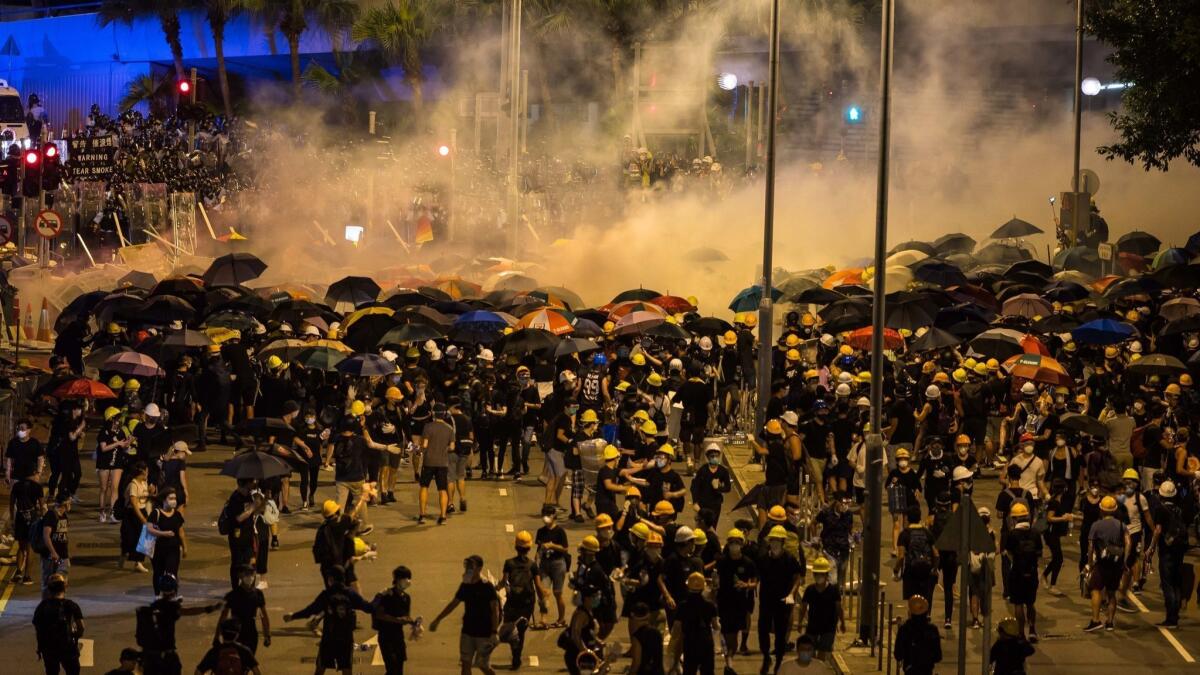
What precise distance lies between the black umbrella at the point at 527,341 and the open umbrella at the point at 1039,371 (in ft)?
20.0

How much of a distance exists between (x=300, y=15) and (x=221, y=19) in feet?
11.3

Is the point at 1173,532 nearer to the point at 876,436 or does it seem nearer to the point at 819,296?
the point at 876,436

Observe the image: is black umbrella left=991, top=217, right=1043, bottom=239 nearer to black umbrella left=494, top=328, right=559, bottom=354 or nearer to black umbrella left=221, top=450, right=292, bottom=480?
black umbrella left=494, top=328, right=559, bottom=354

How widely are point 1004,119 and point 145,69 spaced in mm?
29326

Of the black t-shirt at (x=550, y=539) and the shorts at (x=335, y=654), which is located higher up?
the black t-shirt at (x=550, y=539)

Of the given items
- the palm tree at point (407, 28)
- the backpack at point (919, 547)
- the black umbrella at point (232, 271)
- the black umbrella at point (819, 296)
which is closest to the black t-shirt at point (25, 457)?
the backpack at point (919, 547)

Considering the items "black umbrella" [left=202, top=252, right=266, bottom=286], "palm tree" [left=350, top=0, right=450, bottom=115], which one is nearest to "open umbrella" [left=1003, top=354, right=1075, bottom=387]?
"black umbrella" [left=202, top=252, right=266, bottom=286]


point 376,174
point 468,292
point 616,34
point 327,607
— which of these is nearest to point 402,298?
point 468,292

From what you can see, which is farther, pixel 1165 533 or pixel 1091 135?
pixel 1091 135

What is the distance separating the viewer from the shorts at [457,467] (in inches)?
837

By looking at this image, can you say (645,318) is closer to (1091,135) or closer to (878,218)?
(878,218)

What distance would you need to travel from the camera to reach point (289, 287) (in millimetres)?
32438

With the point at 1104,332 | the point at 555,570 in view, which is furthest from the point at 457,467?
the point at 1104,332

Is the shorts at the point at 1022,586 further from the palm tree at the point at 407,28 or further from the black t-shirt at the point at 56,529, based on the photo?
the palm tree at the point at 407,28
